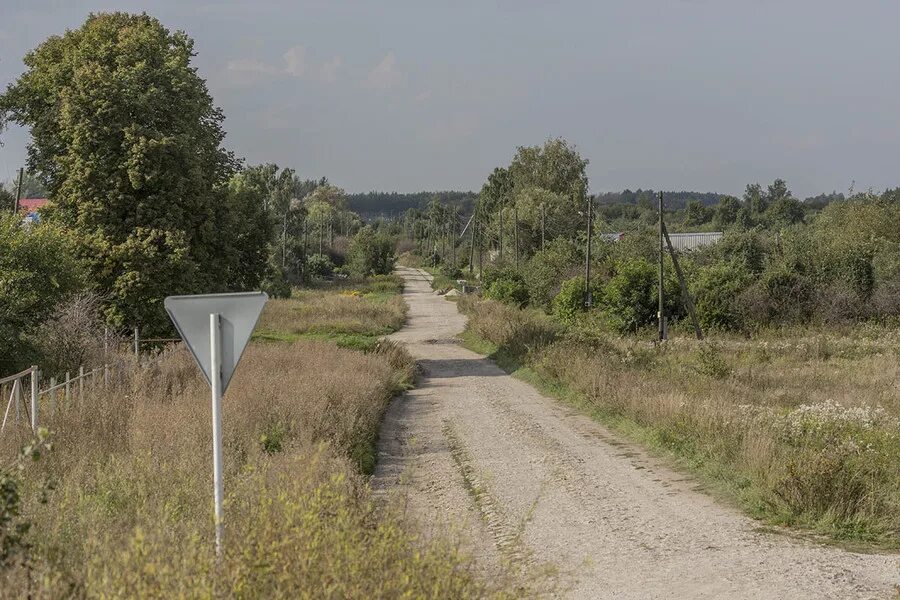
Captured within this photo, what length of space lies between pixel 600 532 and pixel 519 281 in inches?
1907

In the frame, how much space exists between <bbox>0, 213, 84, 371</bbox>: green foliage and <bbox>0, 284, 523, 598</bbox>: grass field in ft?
10.4

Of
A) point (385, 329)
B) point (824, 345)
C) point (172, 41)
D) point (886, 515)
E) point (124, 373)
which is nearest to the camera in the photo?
point (886, 515)

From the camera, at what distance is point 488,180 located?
368 feet

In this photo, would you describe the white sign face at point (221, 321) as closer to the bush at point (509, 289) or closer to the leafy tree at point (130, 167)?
the leafy tree at point (130, 167)

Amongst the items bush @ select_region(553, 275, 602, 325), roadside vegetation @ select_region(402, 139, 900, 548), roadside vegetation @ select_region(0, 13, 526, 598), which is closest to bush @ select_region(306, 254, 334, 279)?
roadside vegetation @ select_region(402, 139, 900, 548)

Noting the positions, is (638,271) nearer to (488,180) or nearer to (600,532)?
(600,532)

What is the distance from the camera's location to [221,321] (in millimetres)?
7148

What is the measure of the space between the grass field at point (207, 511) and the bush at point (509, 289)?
3955 cm

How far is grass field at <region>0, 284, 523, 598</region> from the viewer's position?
5539mm

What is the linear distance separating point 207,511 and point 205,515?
41 millimetres

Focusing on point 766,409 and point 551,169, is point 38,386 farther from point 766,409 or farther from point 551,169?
point 551,169

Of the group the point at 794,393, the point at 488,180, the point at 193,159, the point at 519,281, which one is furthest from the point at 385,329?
the point at 488,180

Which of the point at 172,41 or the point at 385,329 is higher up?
the point at 172,41

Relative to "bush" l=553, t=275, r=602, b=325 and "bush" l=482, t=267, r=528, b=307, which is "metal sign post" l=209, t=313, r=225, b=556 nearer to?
"bush" l=553, t=275, r=602, b=325
